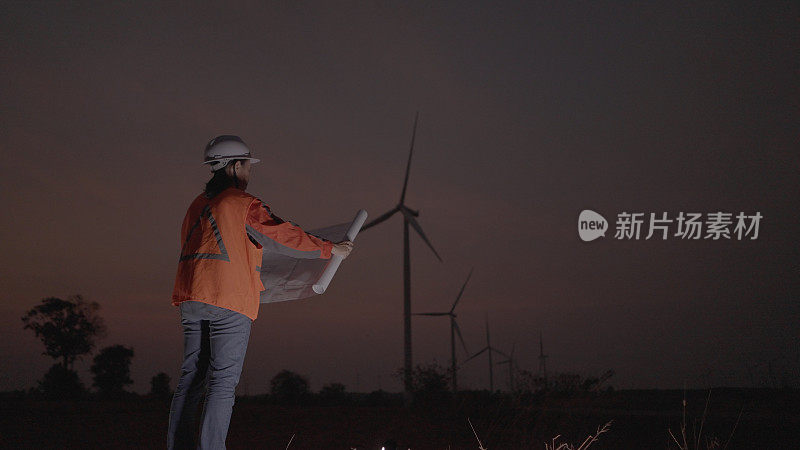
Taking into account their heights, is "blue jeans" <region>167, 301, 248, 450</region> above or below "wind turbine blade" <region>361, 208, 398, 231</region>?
below

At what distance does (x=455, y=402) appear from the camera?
45.5ft

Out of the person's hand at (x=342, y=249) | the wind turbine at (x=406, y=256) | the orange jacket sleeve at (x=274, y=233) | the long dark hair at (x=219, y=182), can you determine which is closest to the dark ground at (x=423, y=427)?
the person's hand at (x=342, y=249)

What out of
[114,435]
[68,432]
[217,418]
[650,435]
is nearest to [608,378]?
[650,435]

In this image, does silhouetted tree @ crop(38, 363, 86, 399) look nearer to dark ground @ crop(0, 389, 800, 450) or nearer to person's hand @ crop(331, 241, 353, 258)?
dark ground @ crop(0, 389, 800, 450)

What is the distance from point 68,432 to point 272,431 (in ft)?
10.1

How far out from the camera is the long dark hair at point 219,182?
4867 mm

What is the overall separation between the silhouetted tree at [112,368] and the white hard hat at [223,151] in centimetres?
3858

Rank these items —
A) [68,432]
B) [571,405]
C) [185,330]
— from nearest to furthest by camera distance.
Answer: [185,330] → [68,432] → [571,405]

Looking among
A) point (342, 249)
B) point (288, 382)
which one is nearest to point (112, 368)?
point (288, 382)

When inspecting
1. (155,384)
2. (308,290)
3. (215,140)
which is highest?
(215,140)

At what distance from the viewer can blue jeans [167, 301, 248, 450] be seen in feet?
14.4

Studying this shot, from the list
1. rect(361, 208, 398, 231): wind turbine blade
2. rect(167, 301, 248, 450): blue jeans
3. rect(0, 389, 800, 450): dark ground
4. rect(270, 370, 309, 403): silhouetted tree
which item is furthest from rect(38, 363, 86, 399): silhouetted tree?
rect(167, 301, 248, 450): blue jeans

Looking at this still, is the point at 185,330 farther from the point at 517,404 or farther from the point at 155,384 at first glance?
the point at 155,384

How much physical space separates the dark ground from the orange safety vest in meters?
4.22
